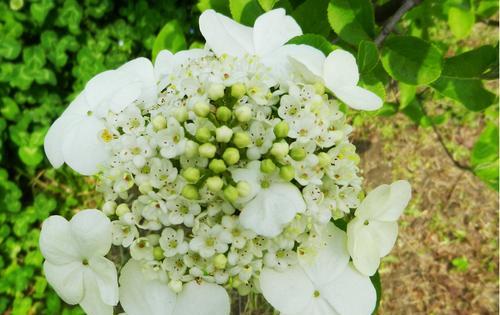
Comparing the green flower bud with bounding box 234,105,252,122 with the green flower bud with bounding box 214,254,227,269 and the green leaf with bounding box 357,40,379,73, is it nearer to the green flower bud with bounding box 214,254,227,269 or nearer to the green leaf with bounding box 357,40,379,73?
the green flower bud with bounding box 214,254,227,269

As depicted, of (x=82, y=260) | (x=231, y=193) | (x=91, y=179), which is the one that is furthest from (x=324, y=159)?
(x=91, y=179)

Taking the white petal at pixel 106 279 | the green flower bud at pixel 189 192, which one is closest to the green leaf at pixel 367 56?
the green flower bud at pixel 189 192

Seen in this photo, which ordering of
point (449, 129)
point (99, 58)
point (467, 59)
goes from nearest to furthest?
point (467, 59)
point (99, 58)
point (449, 129)

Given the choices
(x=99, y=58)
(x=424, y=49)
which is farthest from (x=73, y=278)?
(x=99, y=58)

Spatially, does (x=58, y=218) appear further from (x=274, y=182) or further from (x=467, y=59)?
(x=467, y=59)

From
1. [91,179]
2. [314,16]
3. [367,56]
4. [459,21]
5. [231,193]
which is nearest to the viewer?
[231,193]

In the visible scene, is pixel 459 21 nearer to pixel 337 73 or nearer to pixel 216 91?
pixel 337 73

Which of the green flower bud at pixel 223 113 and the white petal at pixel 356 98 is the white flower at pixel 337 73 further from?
the green flower bud at pixel 223 113
